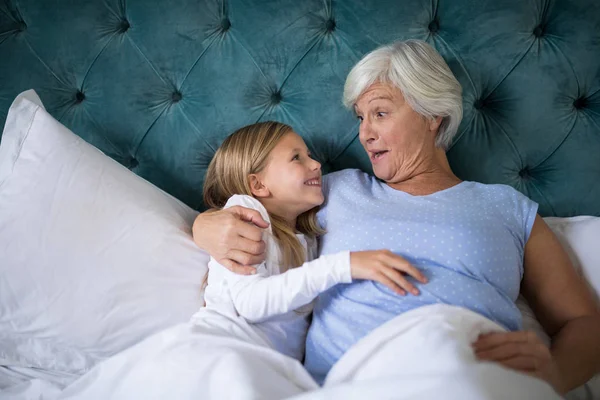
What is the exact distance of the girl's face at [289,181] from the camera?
1.09 m

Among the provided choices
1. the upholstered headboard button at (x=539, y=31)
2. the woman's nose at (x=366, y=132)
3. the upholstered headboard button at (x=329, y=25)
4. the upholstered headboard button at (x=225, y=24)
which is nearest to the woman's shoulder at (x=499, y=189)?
the woman's nose at (x=366, y=132)

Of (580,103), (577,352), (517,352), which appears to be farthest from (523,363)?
(580,103)

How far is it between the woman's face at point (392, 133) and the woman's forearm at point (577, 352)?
47 centimetres

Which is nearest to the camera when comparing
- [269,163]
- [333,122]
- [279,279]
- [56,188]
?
[279,279]

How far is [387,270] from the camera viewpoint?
34.2 inches

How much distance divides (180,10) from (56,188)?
2.02ft

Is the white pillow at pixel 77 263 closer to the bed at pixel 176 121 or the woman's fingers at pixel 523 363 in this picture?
the bed at pixel 176 121

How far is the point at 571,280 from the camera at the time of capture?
0.97 meters

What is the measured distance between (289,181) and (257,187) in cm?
9

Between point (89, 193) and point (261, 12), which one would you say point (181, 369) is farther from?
point (261, 12)

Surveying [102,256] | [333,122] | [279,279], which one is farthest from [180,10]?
[279,279]

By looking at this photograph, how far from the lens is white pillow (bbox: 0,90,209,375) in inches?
37.4

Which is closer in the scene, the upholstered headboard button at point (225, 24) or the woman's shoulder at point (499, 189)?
the woman's shoulder at point (499, 189)

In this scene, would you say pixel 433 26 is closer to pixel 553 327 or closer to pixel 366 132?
pixel 366 132
